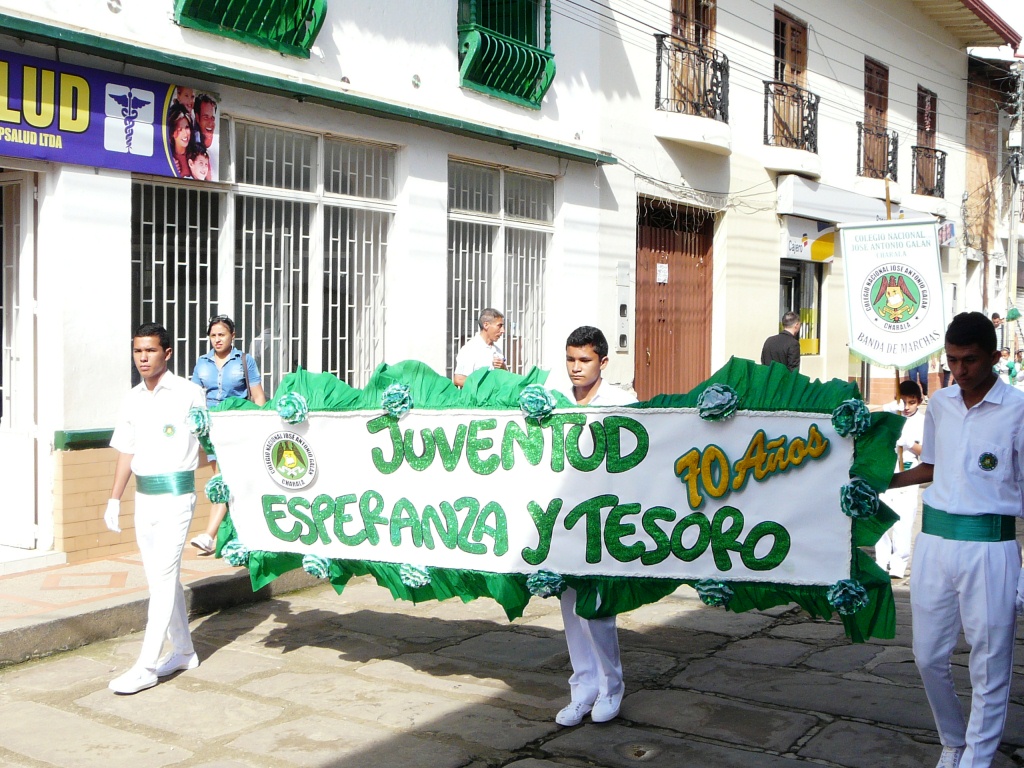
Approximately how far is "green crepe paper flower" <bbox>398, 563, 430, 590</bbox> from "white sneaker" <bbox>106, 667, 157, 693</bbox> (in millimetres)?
1387

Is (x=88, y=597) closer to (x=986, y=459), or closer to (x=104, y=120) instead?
(x=104, y=120)

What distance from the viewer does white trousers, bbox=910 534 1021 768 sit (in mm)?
4199

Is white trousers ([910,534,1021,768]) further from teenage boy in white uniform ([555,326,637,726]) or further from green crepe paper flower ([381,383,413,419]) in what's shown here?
green crepe paper flower ([381,383,413,419])

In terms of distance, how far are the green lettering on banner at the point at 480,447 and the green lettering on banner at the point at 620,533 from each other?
0.60 m

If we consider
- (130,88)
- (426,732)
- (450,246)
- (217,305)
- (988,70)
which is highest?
(988,70)

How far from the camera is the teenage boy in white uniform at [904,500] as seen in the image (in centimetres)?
816

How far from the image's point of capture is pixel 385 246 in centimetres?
1068

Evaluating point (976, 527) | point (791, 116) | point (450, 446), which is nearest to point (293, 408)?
point (450, 446)

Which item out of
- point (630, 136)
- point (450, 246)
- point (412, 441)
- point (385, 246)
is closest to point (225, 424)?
point (412, 441)

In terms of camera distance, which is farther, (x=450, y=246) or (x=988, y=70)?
(x=988, y=70)

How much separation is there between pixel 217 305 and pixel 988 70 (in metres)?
20.7

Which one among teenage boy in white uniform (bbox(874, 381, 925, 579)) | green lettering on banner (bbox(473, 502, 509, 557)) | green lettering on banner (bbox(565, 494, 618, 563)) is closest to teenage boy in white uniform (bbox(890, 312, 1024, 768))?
green lettering on banner (bbox(565, 494, 618, 563))

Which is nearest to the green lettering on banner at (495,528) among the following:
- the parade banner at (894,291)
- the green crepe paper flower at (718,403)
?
the green crepe paper flower at (718,403)

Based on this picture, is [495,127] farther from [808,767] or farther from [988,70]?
[988,70]
